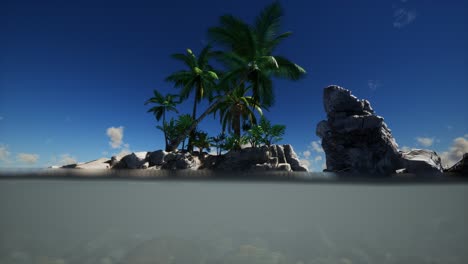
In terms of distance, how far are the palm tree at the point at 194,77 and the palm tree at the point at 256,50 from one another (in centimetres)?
392

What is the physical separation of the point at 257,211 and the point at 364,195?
6.83 meters

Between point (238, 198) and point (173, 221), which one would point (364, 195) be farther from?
point (173, 221)

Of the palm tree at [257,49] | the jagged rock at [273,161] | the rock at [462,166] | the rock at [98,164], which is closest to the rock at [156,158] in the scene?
the rock at [98,164]

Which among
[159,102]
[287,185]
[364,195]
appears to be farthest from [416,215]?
[159,102]

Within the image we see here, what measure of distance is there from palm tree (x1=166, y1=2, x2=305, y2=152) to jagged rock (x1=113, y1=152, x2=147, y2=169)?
4.63 m

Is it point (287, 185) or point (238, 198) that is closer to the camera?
point (287, 185)

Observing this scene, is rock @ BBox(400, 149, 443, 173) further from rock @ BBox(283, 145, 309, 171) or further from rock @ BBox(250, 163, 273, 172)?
rock @ BBox(250, 163, 273, 172)

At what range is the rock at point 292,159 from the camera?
14352 mm

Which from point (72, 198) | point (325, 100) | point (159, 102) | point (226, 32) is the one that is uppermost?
point (226, 32)

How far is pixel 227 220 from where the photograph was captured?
18734 millimetres

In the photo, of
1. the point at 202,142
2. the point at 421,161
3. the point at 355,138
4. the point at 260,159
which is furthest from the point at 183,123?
the point at 421,161

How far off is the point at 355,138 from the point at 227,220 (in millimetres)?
11010

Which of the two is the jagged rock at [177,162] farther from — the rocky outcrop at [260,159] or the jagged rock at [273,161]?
the jagged rock at [273,161]

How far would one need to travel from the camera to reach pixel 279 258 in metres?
8.13
